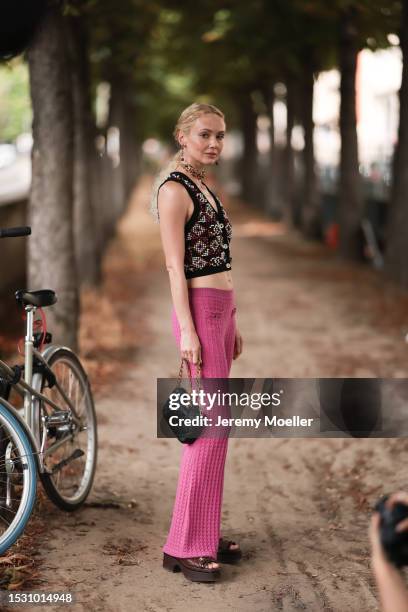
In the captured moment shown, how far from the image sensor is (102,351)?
1041 cm

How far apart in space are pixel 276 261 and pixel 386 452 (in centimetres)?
1328

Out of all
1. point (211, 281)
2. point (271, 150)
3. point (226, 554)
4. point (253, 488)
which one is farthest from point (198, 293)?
point (271, 150)

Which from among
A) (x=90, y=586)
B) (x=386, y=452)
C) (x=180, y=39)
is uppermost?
(x=180, y=39)

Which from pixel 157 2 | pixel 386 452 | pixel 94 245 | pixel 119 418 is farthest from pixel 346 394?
pixel 157 2

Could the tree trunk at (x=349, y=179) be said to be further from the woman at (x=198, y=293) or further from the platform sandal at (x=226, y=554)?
the platform sandal at (x=226, y=554)

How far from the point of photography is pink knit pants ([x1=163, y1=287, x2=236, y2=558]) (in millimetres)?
4629

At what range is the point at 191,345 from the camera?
4527 millimetres

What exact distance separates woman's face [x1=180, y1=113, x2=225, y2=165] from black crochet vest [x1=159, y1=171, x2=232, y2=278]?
108 millimetres

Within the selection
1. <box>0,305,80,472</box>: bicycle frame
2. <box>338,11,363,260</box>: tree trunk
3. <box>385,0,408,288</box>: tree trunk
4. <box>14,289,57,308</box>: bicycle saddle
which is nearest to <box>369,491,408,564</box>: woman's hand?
<box>0,305,80,472</box>: bicycle frame

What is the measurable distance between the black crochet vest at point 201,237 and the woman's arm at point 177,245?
0.17ft

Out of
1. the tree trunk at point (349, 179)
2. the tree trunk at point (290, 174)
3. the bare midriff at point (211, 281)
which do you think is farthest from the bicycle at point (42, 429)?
the tree trunk at point (290, 174)

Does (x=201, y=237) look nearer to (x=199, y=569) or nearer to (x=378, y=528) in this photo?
(x=199, y=569)

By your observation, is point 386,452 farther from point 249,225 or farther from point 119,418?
point 249,225

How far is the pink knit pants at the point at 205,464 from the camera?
182 inches
